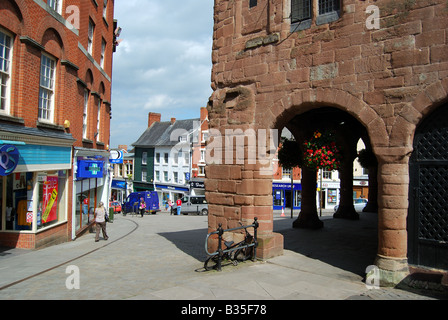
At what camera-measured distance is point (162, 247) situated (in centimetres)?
1111

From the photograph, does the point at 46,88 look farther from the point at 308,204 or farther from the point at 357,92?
the point at 357,92

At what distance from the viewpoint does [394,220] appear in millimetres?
5836

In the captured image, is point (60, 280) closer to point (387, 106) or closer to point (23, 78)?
point (23, 78)

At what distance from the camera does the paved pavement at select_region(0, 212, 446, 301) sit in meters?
5.41

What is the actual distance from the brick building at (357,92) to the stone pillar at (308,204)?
4.48 m

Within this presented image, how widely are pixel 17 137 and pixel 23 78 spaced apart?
1766 mm

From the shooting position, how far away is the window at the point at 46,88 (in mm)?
11312

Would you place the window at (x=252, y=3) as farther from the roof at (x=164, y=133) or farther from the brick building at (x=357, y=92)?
the roof at (x=164, y=133)

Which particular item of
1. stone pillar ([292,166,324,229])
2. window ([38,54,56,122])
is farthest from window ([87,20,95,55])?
stone pillar ([292,166,324,229])

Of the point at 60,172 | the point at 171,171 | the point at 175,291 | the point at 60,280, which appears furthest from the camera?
the point at 171,171

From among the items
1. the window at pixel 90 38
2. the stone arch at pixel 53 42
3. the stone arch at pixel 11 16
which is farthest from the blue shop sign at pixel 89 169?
the stone arch at pixel 11 16

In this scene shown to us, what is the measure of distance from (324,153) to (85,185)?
474 inches

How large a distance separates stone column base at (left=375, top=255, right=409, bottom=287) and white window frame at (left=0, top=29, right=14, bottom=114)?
957cm

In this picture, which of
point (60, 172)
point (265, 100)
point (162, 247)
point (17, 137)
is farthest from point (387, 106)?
point (60, 172)
